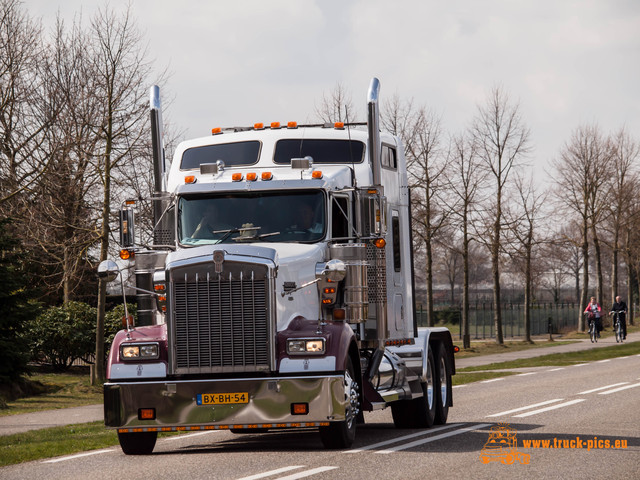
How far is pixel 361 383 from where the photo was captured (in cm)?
1159

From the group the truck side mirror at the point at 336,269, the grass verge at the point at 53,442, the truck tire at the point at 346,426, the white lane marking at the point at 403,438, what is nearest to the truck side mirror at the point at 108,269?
the grass verge at the point at 53,442

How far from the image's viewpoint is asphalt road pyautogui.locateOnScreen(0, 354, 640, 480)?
938cm

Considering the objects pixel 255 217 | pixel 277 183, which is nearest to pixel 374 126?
pixel 277 183

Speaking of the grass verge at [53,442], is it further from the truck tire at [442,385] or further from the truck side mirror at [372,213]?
the truck tire at [442,385]

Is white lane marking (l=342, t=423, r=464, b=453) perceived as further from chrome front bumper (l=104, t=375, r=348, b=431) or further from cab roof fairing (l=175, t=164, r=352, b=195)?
cab roof fairing (l=175, t=164, r=352, b=195)

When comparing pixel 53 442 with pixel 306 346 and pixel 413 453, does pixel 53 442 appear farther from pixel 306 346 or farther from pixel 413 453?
pixel 413 453

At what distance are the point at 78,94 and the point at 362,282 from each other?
55.5 ft

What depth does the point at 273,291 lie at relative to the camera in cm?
1085

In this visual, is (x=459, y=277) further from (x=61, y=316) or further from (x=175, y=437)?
(x=175, y=437)

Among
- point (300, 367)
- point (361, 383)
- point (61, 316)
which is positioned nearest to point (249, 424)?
point (300, 367)

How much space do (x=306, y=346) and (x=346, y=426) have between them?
3.21 feet

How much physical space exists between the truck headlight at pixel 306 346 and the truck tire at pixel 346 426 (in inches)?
15.5

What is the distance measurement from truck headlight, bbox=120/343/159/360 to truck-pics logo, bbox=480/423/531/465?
3.40 m

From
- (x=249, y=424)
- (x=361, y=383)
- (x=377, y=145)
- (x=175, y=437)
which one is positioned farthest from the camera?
(x=175, y=437)
